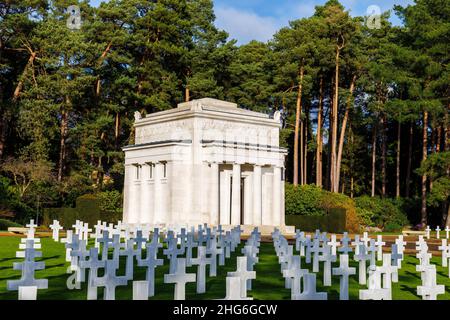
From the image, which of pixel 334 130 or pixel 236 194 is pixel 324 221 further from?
pixel 334 130

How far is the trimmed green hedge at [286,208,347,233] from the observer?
43312 millimetres

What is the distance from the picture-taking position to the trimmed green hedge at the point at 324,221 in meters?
43.3

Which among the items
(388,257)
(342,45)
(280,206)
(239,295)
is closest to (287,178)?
(342,45)

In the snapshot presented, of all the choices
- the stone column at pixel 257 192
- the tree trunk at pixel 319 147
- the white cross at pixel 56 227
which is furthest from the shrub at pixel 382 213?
the white cross at pixel 56 227

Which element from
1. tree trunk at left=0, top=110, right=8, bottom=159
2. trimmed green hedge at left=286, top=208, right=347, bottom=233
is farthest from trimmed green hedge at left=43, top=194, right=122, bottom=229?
trimmed green hedge at left=286, top=208, right=347, bottom=233

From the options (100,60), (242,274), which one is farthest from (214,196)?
(242,274)

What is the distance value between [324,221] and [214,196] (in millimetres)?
8620

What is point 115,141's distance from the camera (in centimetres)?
5778

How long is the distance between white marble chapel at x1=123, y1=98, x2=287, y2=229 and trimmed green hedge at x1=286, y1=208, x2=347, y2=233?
3352mm

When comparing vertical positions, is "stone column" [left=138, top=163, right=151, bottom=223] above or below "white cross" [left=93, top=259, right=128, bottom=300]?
above

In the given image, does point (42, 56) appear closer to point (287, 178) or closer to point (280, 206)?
point (280, 206)

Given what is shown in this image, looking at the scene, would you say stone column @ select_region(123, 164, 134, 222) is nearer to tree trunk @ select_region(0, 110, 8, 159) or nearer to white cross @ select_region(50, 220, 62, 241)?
tree trunk @ select_region(0, 110, 8, 159)

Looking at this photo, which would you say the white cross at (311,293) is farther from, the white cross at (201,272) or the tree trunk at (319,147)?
the tree trunk at (319,147)
